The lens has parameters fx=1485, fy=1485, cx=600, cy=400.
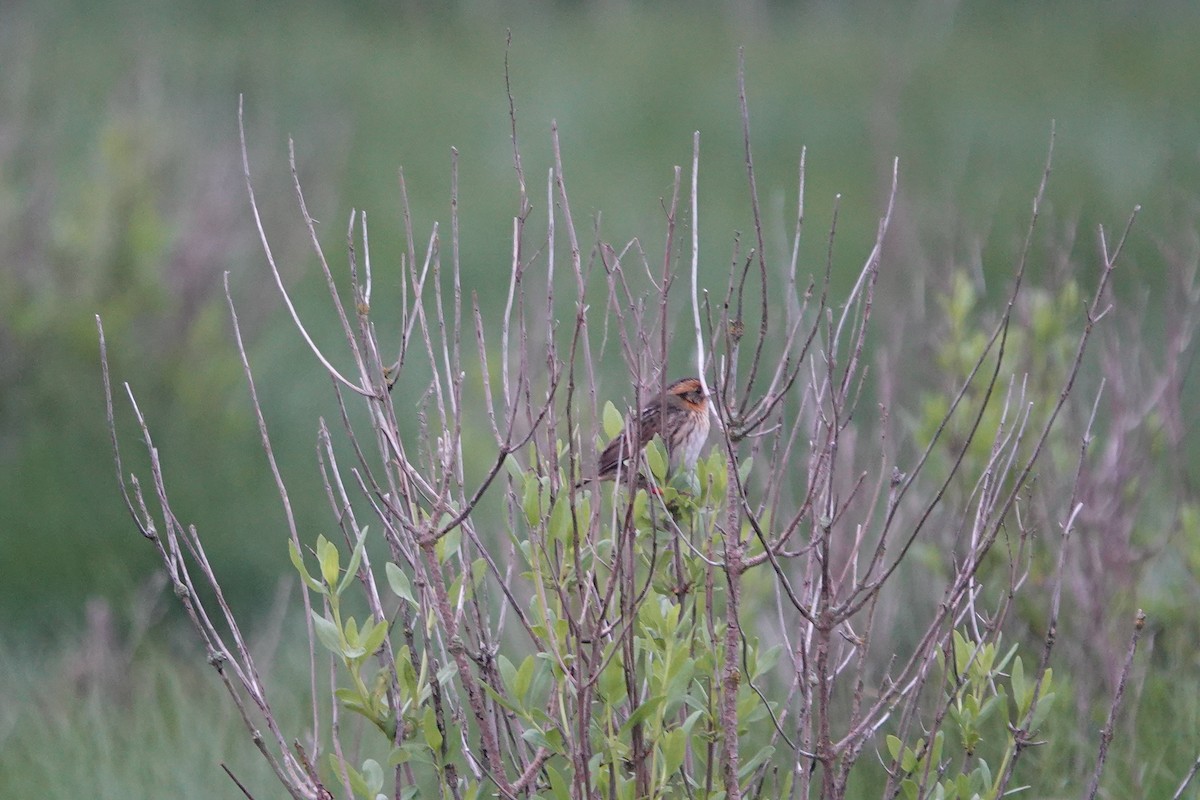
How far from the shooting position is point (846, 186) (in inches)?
580

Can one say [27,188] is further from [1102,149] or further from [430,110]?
[1102,149]

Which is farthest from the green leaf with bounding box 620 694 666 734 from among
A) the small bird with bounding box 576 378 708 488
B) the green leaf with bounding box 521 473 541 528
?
the small bird with bounding box 576 378 708 488

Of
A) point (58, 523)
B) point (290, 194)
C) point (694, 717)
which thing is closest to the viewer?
point (694, 717)

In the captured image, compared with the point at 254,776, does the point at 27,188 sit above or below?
above

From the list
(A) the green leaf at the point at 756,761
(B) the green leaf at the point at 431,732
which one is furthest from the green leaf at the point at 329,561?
(A) the green leaf at the point at 756,761

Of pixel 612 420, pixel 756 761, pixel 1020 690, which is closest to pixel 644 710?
pixel 756 761

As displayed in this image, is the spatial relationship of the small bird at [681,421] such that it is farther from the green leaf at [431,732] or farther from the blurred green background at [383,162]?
the green leaf at [431,732]

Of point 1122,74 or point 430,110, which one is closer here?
point 430,110

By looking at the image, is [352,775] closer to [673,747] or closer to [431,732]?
[431,732]

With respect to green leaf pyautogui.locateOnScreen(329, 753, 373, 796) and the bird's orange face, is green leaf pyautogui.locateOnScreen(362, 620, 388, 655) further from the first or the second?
the bird's orange face

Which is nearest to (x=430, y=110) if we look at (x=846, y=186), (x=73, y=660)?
(x=846, y=186)

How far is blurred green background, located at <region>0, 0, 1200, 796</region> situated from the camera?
828 centimetres

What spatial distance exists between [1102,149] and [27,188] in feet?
34.9

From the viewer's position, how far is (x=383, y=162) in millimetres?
15273
